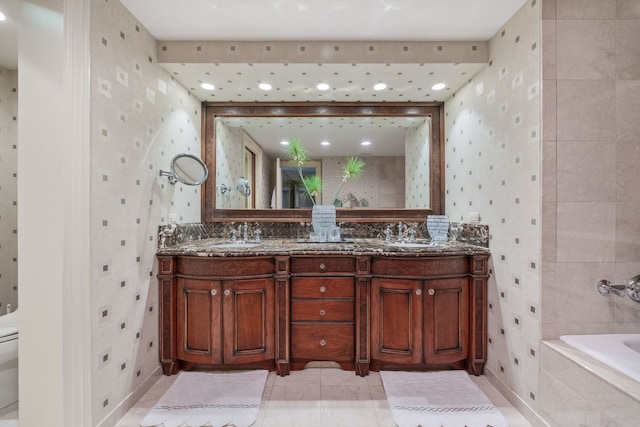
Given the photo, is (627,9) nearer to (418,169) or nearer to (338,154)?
(418,169)

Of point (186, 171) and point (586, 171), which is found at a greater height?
point (186, 171)

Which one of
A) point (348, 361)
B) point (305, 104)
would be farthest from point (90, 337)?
point (305, 104)

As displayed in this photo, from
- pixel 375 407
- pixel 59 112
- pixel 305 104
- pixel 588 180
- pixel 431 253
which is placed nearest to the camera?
pixel 59 112

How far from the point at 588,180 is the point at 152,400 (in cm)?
264

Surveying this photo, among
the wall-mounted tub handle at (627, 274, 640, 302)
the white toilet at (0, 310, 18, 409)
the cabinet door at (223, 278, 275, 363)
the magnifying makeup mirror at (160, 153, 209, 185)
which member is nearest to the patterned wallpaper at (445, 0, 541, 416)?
the wall-mounted tub handle at (627, 274, 640, 302)

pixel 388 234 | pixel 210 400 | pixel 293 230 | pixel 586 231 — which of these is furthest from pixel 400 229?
pixel 210 400

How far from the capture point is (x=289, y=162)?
2650 millimetres

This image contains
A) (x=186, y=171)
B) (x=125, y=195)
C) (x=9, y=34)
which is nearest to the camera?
(x=125, y=195)

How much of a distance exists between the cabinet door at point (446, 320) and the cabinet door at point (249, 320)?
100 centimetres

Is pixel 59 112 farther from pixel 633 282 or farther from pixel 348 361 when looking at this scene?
pixel 633 282

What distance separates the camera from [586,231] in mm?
1484

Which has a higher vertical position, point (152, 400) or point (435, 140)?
point (435, 140)

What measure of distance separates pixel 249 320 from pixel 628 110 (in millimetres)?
2356

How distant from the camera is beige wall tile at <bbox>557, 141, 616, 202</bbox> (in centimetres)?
148
